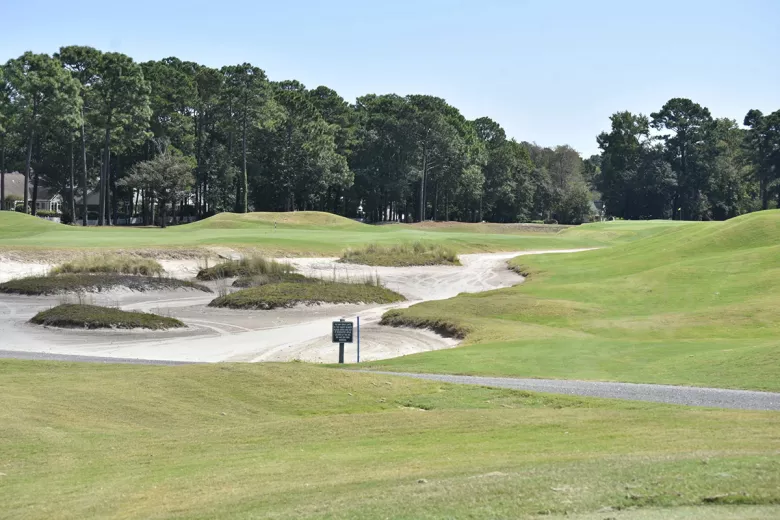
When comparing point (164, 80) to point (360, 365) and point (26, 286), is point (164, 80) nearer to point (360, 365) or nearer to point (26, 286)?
point (26, 286)

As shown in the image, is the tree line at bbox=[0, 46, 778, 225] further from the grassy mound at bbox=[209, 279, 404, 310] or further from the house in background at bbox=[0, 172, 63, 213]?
the grassy mound at bbox=[209, 279, 404, 310]

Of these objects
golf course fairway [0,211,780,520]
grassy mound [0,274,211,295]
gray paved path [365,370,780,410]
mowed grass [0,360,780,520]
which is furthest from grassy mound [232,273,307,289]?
gray paved path [365,370,780,410]

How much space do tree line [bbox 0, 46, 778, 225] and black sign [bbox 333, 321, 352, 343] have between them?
68.8 metres

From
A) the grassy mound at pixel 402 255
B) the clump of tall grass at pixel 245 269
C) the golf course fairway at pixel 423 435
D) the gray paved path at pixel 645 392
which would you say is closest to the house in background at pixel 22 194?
the grassy mound at pixel 402 255

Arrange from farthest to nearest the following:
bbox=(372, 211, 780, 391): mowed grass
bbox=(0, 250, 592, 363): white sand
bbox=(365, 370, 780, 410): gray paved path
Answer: bbox=(0, 250, 592, 363): white sand
bbox=(372, 211, 780, 391): mowed grass
bbox=(365, 370, 780, 410): gray paved path

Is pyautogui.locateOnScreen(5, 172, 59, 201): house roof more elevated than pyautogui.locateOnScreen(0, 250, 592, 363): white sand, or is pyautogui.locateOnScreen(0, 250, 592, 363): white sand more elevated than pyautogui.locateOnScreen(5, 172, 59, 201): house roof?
pyautogui.locateOnScreen(5, 172, 59, 201): house roof

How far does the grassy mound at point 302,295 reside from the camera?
146 feet

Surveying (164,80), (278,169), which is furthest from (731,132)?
(164,80)

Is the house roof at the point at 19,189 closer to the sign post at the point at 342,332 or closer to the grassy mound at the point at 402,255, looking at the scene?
the grassy mound at the point at 402,255

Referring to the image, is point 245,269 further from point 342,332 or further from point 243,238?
point 342,332

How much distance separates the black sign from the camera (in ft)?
89.8

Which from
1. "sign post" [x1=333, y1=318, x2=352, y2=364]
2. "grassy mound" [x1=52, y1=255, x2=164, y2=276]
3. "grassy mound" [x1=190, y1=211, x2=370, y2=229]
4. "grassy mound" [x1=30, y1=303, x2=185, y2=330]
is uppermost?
"grassy mound" [x1=190, y1=211, x2=370, y2=229]

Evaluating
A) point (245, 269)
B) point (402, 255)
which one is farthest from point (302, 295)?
point (402, 255)

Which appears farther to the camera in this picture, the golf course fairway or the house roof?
the house roof
